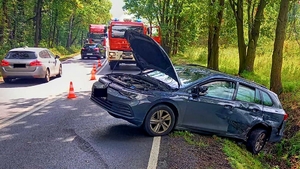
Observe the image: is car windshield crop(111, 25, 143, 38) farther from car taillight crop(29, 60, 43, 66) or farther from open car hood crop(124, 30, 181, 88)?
open car hood crop(124, 30, 181, 88)

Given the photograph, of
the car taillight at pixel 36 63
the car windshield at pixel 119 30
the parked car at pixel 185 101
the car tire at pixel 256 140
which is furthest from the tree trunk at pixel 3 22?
the car tire at pixel 256 140

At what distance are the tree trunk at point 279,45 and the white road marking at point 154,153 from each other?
6748 mm

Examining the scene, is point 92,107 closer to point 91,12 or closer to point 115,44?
point 115,44

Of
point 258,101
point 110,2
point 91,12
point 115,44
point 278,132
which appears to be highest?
point 110,2

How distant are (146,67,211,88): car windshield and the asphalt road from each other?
1216 mm

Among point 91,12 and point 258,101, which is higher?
point 91,12

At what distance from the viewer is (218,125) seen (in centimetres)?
725

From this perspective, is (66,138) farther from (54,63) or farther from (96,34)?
(96,34)

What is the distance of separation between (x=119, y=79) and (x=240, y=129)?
9.44 feet

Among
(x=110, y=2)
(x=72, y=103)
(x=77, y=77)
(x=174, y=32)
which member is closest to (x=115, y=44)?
(x=77, y=77)

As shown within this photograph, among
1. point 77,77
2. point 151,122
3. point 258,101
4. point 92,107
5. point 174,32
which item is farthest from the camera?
point 174,32

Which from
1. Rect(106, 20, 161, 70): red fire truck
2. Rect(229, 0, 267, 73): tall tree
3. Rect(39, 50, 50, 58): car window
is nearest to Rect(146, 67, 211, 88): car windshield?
Rect(39, 50, 50, 58): car window

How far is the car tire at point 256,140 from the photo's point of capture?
304 inches

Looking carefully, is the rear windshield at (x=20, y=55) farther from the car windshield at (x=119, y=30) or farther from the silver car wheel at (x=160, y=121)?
the silver car wheel at (x=160, y=121)
